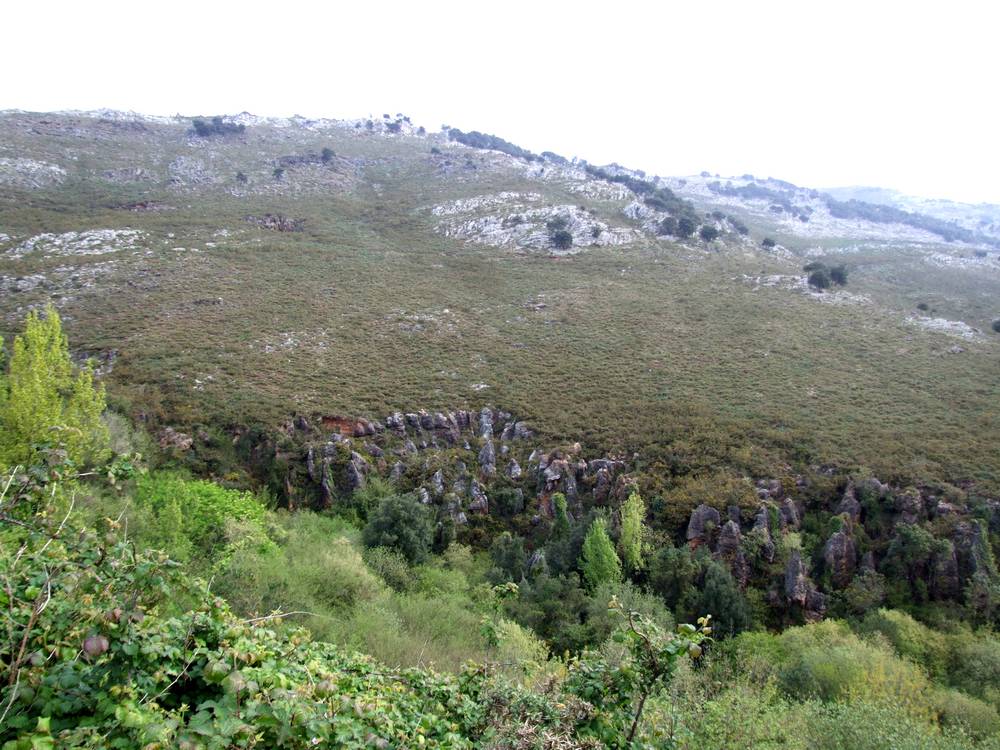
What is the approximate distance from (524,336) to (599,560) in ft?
82.4

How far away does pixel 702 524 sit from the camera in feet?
72.7

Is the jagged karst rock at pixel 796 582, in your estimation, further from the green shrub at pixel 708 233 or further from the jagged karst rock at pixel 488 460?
the green shrub at pixel 708 233

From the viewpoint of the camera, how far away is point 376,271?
53000 mm

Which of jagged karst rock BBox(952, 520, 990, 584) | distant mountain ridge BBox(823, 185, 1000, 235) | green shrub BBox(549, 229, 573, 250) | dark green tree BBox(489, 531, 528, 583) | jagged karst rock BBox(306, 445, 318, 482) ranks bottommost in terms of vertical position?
dark green tree BBox(489, 531, 528, 583)

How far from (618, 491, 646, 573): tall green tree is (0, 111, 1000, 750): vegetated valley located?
4.9 inches

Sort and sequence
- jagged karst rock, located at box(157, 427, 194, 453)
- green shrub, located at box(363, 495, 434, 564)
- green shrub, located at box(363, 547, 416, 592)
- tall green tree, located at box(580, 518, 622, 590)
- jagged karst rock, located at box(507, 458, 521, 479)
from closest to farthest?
green shrub, located at box(363, 547, 416, 592) < tall green tree, located at box(580, 518, 622, 590) < green shrub, located at box(363, 495, 434, 564) < jagged karst rock, located at box(157, 427, 194, 453) < jagged karst rock, located at box(507, 458, 521, 479)

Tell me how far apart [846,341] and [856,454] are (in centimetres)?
2113

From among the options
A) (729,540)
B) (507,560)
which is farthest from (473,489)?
(729,540)

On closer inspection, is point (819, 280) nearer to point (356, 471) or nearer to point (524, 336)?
point (524, 336)

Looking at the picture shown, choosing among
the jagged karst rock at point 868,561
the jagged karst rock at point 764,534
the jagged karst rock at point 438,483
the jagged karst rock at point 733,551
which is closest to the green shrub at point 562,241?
the jagged karst rock at point 438,483

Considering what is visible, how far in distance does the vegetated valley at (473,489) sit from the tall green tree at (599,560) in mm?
136

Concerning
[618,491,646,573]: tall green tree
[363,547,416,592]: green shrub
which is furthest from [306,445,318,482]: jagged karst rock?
[618,491,646,573]: tall green tree

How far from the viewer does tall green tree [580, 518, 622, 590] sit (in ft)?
65.6

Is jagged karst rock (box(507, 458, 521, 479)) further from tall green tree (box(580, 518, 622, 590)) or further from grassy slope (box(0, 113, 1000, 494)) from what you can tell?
tall green tree (box(580, 518, 622, 590))
